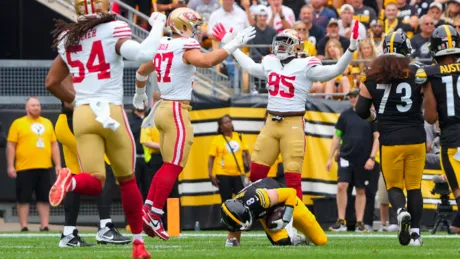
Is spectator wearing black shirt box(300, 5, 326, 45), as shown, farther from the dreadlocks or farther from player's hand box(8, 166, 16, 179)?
the dreadlocks

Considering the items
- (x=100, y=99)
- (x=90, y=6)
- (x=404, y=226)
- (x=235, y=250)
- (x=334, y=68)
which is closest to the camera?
(x=100, y=99)

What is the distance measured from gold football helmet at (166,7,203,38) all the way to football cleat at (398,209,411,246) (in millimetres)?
2774

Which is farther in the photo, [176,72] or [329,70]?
[176,72]

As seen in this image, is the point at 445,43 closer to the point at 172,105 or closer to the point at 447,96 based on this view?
the point at 447,96

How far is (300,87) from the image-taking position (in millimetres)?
11367

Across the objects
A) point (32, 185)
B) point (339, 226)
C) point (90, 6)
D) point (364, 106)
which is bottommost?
point (339, 226)

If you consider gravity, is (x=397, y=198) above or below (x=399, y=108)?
below

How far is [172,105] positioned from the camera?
36.9 ft

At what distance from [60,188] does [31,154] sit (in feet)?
28.0

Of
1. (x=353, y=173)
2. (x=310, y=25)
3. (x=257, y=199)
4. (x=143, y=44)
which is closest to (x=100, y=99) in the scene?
(x=143, y=44)

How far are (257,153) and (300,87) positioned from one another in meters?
0.77

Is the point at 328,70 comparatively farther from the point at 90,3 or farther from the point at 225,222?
the point at 90,3

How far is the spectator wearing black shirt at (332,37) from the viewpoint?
1889cm

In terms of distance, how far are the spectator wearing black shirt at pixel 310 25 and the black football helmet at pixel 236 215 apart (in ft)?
31.7
